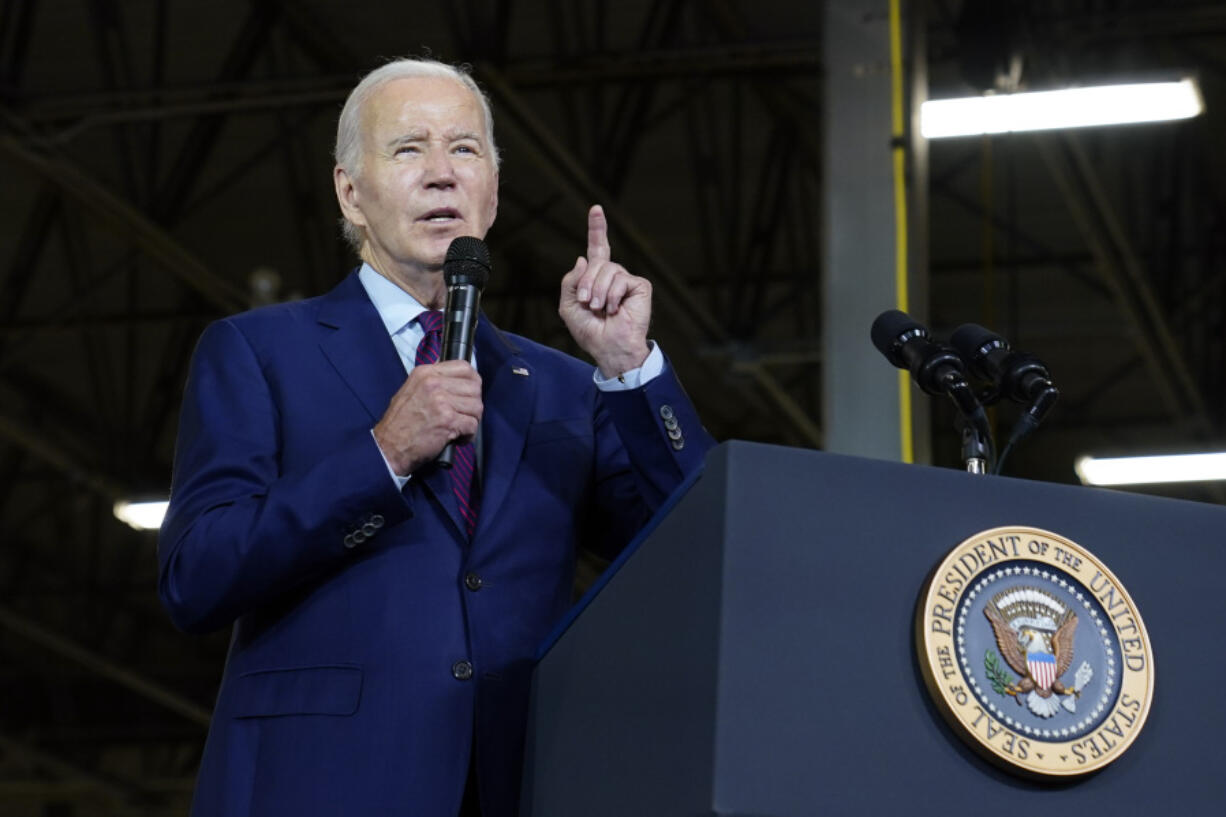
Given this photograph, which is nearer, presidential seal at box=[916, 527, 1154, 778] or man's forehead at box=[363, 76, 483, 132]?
presidential seal at box=[916, 527, 1154, 778]

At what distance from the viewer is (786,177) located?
1012 centimetres

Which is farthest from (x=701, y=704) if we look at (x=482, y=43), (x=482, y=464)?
(x=482, y=43)

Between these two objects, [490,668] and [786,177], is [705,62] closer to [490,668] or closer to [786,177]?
[786,177]

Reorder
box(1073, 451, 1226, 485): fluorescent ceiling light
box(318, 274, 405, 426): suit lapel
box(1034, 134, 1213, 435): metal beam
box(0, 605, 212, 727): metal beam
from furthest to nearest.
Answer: box(0, 605, 212, 727): metal beam, box(1073, 451, 1226, 485): fluorescent ceiling light, box(1034, 134, 1213, 435): metal beam, box(318, 274, 405, 426): suit lapel

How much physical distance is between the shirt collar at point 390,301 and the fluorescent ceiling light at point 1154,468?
29.2 feet

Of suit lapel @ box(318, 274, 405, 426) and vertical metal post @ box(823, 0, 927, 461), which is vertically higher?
vertical metal post @ box(823, 0, 927, 461)

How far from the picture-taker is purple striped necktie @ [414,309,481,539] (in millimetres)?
1925

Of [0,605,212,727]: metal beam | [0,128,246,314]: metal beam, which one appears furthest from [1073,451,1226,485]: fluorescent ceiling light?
[0,605,212,727]: metal beam

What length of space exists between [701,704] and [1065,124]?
552cm

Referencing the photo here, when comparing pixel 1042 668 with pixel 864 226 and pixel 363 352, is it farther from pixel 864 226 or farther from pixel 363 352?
pixel 864 226

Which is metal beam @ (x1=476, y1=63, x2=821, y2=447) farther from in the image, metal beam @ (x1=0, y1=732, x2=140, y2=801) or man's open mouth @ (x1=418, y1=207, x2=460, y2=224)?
metal beam @ (x1=0, y1=732, x2=140, y2=801)

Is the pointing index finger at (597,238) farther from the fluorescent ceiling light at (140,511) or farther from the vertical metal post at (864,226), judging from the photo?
the fluorescent ceiling light at (140,511)

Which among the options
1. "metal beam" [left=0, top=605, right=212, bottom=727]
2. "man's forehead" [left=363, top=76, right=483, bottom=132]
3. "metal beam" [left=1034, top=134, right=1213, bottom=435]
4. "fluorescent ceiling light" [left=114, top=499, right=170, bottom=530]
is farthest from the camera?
"metal beam" [left=0, top=605, right=212, bottom=727]

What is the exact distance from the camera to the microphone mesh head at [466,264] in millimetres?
1910
